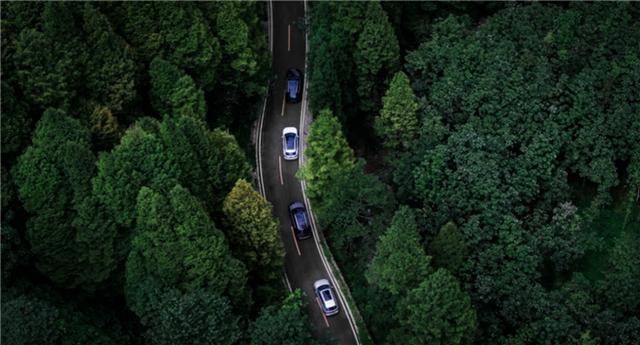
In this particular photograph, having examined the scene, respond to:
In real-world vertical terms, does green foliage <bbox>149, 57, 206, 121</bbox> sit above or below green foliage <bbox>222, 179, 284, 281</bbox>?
above

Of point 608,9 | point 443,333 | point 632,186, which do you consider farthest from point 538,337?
point 608,9

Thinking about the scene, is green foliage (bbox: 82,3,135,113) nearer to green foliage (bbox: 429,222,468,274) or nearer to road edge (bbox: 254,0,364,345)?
road edge (bbox: 254,0,364,345)

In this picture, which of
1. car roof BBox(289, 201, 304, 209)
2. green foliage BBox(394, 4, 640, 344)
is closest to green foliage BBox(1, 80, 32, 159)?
car roof BBox(289, 201, 304, 209)

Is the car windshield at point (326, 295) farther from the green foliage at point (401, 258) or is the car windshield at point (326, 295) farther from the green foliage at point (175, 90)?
the green foliage at point (175, 90)

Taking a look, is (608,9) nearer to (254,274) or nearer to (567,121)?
(567,121)

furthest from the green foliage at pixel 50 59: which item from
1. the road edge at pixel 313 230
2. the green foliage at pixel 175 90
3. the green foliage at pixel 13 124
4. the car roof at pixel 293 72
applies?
the car roof at pixel 293 72

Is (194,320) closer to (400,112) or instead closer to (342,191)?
(342,191)
